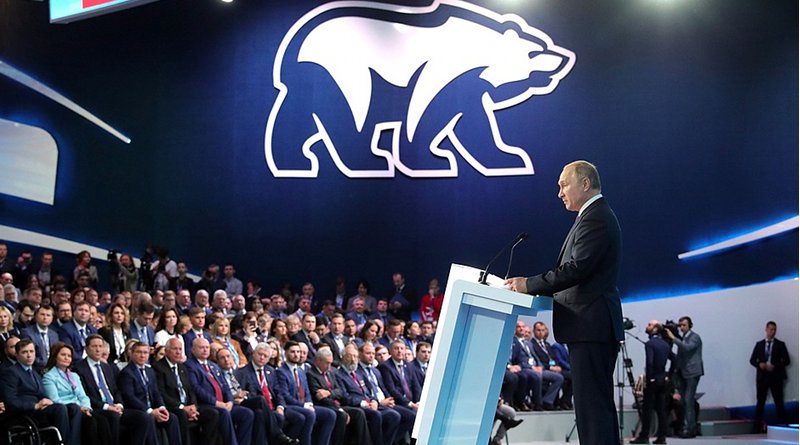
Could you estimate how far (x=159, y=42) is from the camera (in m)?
14.6

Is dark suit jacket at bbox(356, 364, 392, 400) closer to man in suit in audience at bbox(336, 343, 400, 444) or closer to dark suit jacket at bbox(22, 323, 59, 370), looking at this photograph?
man in suit in audience at bbox(336, 343, 400, 444)

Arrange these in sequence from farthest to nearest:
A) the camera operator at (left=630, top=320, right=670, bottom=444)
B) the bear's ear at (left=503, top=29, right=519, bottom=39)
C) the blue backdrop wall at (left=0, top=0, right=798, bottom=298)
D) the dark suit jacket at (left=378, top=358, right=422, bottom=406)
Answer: the bear's ear at (left=503, top=29, right=519, bottom=39), the blue backdrop wall at (left=0, top=0, right=798, bottom=298), the camera operator at (left=630, top=320, right=670, bottom=444), the dark suit jacket at (left=378, top=358, right=422, bottom=406)

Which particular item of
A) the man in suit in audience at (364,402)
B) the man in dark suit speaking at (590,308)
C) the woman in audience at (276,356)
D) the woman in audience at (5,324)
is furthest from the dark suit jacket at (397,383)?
the man in dark suit speaking at (590,308)

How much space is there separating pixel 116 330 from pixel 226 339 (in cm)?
99

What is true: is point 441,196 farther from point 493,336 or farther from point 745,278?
point 493,336

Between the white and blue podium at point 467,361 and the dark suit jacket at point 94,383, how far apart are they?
4.54 metres

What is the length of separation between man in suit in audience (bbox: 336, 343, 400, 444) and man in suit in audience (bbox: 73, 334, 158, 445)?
6.76ft

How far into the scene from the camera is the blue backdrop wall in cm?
1314

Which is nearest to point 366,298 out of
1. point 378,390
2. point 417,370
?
point 417,370

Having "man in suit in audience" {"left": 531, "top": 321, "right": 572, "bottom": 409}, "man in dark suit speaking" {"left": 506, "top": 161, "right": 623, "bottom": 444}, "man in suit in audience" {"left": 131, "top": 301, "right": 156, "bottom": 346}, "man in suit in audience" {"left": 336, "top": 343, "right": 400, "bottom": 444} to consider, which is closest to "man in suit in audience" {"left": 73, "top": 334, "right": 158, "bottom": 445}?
"man in suit in audience" {"left": 131, "top": 301, "right": 156, "bottom": 346}

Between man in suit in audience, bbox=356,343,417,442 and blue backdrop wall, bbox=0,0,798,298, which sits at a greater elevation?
blue backdrop wall, bbox=0,0,798,298

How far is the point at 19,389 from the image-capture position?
23.6 feet

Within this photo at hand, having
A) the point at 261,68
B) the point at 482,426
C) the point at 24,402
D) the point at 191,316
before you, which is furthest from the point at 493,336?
the point at 261,68

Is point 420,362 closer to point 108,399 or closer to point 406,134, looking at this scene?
point 108,399
